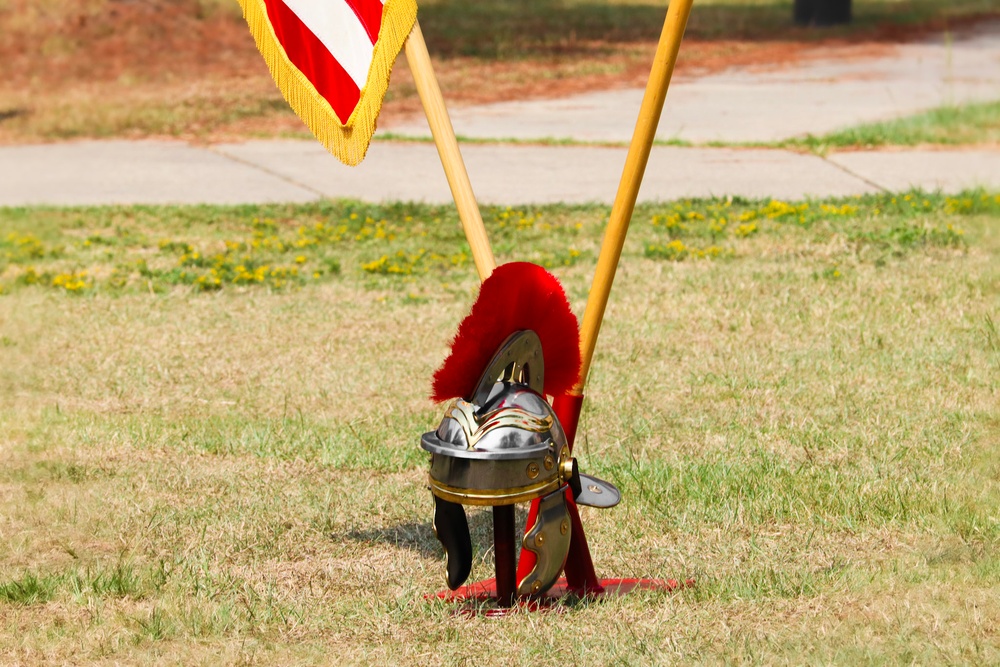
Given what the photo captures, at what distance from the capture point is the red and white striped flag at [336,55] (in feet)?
10.2

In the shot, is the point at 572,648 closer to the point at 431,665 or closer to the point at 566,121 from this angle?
the point at 431,665

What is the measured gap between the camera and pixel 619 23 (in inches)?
823

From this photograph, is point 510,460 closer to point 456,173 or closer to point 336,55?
point 456,173

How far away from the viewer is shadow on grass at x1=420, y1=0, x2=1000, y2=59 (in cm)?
1833

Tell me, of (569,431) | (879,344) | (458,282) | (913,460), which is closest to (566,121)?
(458,282)

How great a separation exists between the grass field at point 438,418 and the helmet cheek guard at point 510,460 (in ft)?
0.69

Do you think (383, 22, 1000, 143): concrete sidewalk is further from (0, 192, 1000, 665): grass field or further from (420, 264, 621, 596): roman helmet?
(420, 264, 621, 596): roman helmet

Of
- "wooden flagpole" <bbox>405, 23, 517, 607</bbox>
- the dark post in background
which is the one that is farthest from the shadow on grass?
"wooden flagpole" <bbox>405, 23, 517, 607</bbox>

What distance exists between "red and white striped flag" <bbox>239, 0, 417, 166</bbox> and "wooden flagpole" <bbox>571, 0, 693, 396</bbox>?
23.2 inches

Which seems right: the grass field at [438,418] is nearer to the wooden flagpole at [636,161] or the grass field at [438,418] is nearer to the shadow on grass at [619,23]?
the wooden flagpole at [636,161]

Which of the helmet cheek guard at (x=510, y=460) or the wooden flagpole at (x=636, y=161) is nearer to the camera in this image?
the helmet cheek guard at (x=510, y=460)

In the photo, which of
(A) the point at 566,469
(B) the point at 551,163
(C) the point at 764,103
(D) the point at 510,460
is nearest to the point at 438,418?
(A) the point at 566,469

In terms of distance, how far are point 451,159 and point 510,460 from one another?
0.79 metres

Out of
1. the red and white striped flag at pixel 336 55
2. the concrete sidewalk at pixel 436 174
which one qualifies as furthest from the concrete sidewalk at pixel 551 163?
the red and white striped flag at pixel 336 55
